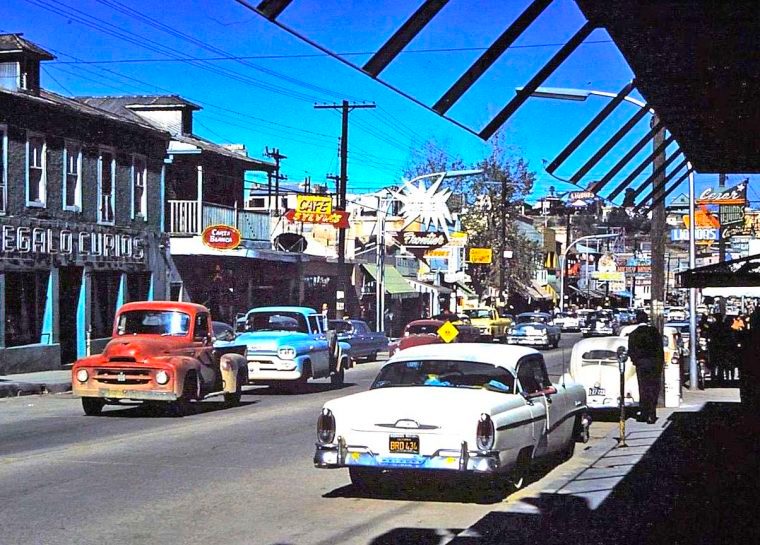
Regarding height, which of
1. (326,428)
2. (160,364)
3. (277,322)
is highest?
(277,322)

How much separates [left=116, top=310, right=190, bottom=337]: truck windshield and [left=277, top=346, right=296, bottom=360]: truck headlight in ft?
14.3

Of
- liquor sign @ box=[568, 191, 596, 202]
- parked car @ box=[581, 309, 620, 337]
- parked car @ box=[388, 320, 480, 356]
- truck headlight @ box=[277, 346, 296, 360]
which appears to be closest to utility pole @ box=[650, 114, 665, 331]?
liquor sign @ box=[568, 191, 596, 202]

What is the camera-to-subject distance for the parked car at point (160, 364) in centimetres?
1816

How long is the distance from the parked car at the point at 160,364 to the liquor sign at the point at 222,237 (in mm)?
16041

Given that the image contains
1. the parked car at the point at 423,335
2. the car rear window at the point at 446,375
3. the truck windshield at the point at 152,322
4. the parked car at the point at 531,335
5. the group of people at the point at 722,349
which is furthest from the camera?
the parked car at the point at 531,335

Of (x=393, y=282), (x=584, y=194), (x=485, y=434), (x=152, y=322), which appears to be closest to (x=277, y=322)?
(x=152, y=322)

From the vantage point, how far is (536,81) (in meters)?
6.89

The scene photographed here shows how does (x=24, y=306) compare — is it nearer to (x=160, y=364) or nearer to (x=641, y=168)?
(x=160, y=364)

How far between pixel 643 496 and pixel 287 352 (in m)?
13.8

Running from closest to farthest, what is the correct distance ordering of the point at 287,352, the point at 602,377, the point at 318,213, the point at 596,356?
the point at 602,377 < the point at 596,356 < the point at 287,352 < the point at 318,213

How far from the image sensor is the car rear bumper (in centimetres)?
1012

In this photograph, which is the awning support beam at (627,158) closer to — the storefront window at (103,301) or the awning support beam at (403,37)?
the awning support beam at (403,37)

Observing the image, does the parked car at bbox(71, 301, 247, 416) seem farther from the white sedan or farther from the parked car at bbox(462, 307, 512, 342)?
the parked car at bbox(462, 307, 512, 342)

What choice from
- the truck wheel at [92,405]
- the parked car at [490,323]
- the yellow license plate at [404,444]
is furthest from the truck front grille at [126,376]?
the parked car at [490,323]
